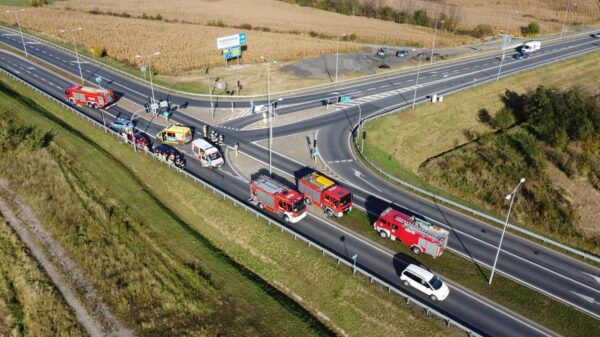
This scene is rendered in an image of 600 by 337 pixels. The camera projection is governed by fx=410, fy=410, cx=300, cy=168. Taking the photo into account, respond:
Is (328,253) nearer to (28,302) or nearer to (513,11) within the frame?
(28,302)

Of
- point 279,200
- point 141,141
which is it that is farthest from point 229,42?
point 279,200

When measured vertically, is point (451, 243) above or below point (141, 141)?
below

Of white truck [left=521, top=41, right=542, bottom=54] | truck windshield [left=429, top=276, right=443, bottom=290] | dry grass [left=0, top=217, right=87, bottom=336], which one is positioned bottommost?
dry grass [left=0, top=217, right=87, bottom=336]

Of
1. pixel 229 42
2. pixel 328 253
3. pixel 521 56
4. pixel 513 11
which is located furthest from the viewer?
pixel 513 11

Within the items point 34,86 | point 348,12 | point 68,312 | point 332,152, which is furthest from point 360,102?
point 348,12

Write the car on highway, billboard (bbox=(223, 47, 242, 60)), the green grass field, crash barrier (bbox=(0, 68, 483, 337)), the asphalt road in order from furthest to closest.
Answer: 1. the car on highway
2. billboard (bbox=(223, 47, 242, 60))
3. the green grass field
4. the asphalt road
5. crash barrier (bbox=(0, 68, 483, 337))

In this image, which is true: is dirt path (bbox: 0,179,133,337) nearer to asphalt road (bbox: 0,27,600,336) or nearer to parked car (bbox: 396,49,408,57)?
asphalt road (bbox: 0,27,600,336)

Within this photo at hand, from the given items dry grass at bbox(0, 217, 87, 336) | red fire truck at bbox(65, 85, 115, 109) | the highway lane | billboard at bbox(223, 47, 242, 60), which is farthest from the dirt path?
billboard at bbox(223, 47, 242, 60)

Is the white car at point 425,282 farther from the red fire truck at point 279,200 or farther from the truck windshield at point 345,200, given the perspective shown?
the red fire truck at point 279,200
